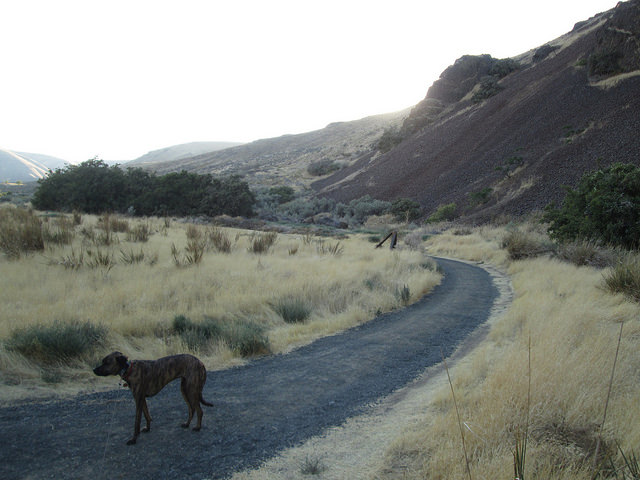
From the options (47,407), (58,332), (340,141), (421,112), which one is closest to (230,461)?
(47,407)

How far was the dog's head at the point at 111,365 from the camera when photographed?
353cm

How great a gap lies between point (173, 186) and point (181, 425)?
33.7m

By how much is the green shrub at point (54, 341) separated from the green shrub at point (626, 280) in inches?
405

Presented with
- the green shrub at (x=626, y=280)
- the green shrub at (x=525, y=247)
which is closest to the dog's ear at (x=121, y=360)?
the green shrub at (x=626, y=280)

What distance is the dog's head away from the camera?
3535 millimetres

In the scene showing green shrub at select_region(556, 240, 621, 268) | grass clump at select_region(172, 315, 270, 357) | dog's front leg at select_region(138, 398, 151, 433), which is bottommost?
green shrub at select_region(556, 240, 621, 268)

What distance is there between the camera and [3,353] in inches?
201

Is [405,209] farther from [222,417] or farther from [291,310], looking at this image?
[222,417]

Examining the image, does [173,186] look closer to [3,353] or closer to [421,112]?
[3,353]

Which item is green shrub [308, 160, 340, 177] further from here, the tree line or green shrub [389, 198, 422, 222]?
the tree line

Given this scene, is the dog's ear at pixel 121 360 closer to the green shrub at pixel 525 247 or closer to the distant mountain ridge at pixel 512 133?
the green shrub at pixel 525 247

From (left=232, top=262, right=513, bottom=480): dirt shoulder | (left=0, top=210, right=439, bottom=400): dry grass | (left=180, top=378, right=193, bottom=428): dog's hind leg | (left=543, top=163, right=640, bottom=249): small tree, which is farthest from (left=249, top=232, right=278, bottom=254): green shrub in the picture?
(left=543, top=163, right=640, bottom=249): small tree

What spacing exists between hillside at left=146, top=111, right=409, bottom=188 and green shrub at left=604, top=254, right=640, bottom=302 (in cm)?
6519

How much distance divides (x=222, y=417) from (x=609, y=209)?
50.2 ft
